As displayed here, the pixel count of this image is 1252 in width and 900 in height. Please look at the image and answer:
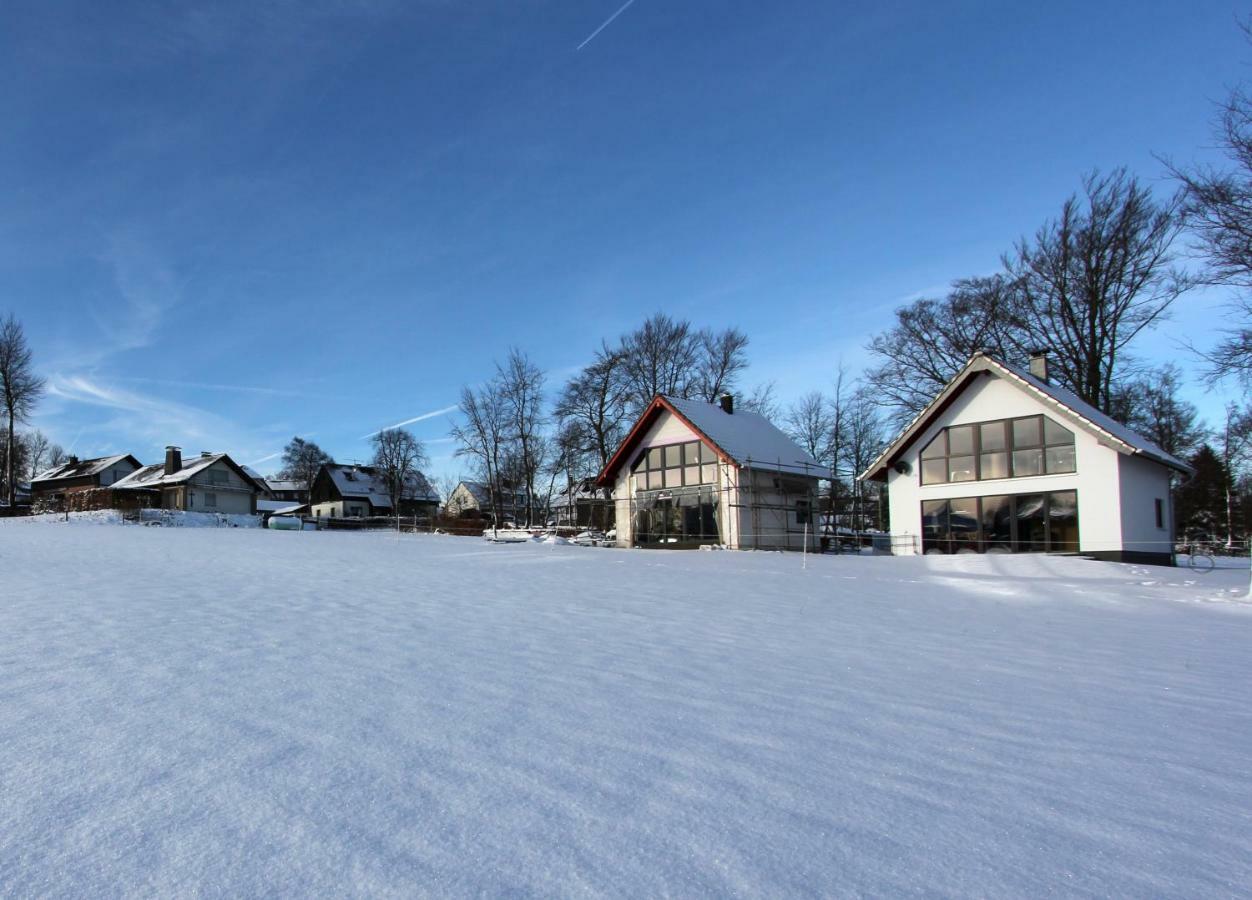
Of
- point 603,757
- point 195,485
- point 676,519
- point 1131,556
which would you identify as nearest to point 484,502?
point 195,485

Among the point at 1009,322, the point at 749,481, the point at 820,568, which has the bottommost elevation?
the point at 820,568

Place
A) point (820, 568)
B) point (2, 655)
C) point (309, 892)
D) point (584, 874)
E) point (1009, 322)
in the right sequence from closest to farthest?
point (309, 892) < point (584, 874) < point (2, 655) < point (820, 568) < point (1009, 322)

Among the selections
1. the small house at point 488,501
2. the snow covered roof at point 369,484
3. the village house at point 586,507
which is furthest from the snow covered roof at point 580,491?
the snow covered roof at point 369,484

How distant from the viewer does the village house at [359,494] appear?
64.3 m

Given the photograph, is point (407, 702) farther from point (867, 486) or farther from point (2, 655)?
point (867, 486)


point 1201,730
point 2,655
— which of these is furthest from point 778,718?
point 2,655

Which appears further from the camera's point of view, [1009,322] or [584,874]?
[1009,322]

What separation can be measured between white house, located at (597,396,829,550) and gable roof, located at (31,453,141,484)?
4565 centimetres

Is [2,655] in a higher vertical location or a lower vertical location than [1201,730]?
higher

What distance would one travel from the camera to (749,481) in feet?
82.7

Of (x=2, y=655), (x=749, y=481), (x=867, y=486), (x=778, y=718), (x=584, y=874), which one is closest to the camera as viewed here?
(x=584, y=874)

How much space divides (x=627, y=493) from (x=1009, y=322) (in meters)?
16.4

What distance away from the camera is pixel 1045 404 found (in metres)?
18.9

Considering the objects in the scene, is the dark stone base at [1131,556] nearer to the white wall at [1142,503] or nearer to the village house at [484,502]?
the white wall at [1142,503]
